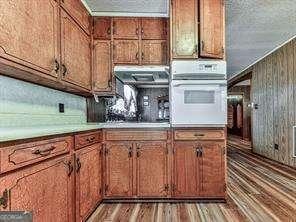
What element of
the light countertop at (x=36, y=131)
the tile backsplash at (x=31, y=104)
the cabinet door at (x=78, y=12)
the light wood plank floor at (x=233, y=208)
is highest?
the cabinet door at (x=78, y=12)

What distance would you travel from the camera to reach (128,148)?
313 centimetres

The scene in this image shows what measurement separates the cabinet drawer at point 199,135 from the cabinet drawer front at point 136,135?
150mm

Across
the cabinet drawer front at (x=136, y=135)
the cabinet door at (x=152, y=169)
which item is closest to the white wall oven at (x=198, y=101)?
the cabinet drawer front at (x=136, y=135)

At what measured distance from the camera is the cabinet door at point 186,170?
121 inches

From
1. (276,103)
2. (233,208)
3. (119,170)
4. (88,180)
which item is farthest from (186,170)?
(276,103)

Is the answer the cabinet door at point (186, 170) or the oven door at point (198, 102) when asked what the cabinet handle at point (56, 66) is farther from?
the cabinet door at point (186, 170)

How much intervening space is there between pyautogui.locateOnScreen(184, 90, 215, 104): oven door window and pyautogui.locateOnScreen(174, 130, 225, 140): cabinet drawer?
0.32 m

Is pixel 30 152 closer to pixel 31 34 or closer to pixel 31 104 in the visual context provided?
pixel 31 34

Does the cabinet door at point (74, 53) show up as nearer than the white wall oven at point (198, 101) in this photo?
Yes

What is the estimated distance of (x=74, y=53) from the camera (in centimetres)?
292

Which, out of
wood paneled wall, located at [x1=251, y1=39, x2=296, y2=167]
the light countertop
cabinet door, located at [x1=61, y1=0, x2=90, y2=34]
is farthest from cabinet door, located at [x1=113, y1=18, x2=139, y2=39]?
wood paneled wall, located at [x1=251, y1=39, x2=296, y2=167]

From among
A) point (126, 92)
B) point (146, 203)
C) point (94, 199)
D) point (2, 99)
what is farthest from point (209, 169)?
point (2, 99)

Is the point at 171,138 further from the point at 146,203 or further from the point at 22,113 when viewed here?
the point at 22,113

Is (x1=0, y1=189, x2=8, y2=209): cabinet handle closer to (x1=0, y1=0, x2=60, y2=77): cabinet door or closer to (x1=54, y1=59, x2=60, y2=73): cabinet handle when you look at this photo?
(x1=0, y1=0, x2=60, y2=77): cabinet door
